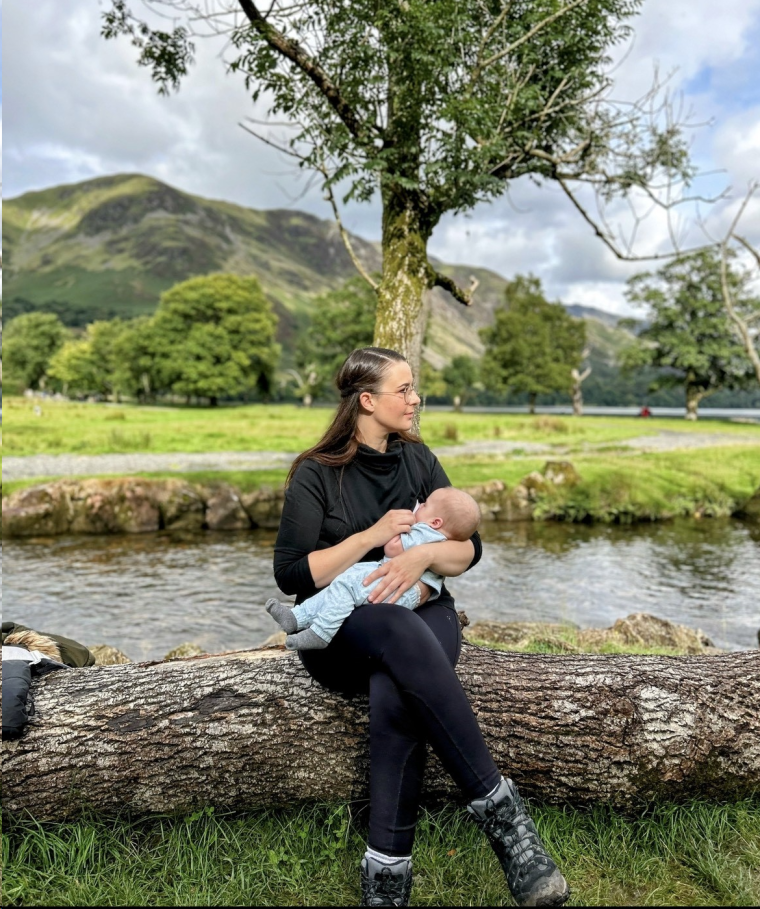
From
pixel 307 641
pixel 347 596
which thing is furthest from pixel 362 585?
pixel 307 641

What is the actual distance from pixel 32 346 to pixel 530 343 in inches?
2675

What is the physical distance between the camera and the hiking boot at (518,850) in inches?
110

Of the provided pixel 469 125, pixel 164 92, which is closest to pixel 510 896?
pixel 469 125

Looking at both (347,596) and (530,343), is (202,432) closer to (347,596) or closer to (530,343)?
(347,596)

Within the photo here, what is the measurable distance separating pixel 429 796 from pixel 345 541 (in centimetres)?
138

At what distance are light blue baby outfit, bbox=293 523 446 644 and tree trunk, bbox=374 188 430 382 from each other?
13.0ft

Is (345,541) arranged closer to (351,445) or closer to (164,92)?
(351,445)

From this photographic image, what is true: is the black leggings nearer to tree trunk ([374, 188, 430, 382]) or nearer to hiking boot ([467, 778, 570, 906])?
hiking boot ([467, 778, 570, 906])

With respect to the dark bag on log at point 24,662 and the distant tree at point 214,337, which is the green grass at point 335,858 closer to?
the dark bag on log at point 24,662

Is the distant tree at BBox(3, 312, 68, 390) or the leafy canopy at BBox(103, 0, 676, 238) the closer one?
the leafy canopy at BBox(103, 0, 676, 238)

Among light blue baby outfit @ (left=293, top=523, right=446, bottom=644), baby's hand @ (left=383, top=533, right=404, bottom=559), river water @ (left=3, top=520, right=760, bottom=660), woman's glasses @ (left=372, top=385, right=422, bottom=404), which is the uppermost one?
woman's glasses @ (left=372, top=385, right=422, bottom=404)

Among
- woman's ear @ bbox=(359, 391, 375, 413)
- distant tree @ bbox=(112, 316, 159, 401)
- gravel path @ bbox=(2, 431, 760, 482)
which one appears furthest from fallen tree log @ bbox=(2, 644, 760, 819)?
distant tree @ bbox=(112, 316, 159, 401)

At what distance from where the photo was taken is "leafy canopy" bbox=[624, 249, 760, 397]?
53.0 metres

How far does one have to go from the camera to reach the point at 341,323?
57938 millimetres
